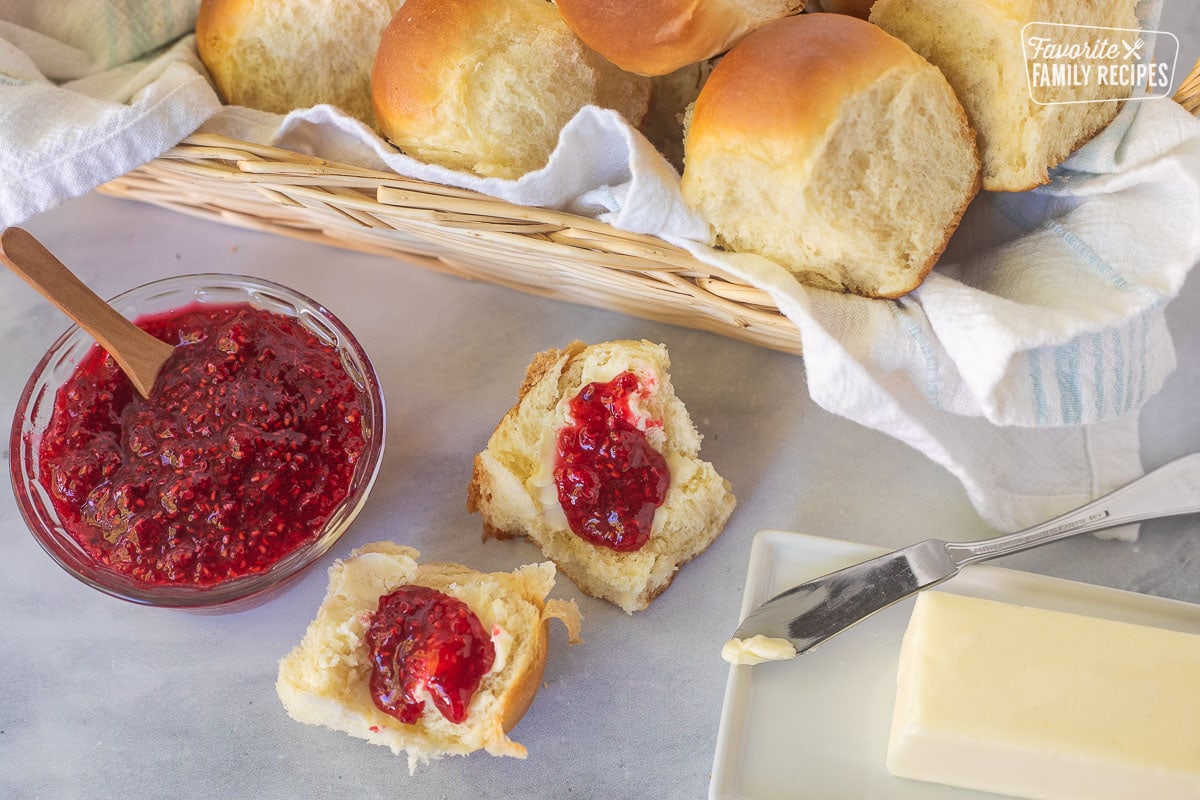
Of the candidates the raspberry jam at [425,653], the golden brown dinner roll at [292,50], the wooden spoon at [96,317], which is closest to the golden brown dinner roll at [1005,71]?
the golden brown dinner roll at [292,50]

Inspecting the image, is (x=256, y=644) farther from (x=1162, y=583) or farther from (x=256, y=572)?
(x=1162, y=583)

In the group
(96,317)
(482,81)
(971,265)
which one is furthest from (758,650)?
(96,317)

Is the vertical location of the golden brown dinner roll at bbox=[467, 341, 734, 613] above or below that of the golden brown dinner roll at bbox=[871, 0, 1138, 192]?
below

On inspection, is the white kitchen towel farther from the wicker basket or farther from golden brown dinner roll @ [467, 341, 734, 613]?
golden brown dinner roll @ [467, 341, 734, 613]

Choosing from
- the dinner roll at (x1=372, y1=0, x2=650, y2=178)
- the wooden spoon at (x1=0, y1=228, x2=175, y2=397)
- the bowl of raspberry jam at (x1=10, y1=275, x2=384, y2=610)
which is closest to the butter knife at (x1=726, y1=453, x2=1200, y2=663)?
the bowl of raspberry jam at (x1=10, y1=275, x2=384, y2=610)

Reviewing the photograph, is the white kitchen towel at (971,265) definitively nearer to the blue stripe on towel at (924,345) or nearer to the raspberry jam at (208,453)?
the blue stripe on towel at (924,345)

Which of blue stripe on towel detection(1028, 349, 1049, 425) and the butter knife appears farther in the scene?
the butter knife
